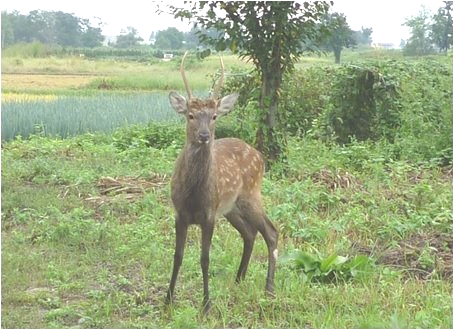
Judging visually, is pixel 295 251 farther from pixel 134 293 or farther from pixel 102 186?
pixel 102 186

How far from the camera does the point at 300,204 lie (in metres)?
7.91

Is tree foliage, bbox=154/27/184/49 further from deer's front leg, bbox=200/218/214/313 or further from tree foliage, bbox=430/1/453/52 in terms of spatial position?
deer's front leg, bbox=200/218/214/313

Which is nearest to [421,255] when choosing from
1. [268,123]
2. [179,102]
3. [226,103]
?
[226,103]

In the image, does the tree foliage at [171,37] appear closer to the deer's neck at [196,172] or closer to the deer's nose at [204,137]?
the deer's neck at [196,172]

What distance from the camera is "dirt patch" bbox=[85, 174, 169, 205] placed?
8.41 m

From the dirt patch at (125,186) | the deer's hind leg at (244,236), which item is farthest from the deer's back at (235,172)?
the dirt patch at (125,186)

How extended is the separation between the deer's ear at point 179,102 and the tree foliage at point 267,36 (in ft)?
13.8

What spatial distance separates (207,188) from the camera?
553 cm

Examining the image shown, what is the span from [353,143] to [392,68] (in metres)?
2.87

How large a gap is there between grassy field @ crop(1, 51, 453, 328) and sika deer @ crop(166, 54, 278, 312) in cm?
25

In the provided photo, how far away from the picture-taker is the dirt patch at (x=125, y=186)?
8414 millimetres

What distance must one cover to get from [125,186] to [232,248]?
2.43 metres

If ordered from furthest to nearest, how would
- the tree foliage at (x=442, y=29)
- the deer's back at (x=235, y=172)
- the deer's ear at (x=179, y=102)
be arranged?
the tree foliage at (x=442, y=29)
the deer's back at (x=235, y=172)
the deer's ear at (x=179, y=102)

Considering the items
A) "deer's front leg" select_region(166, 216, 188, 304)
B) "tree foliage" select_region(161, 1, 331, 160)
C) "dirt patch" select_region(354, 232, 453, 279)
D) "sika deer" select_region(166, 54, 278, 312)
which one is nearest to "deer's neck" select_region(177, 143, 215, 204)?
"sika deer" select_region(166, 54, 278, 312)
